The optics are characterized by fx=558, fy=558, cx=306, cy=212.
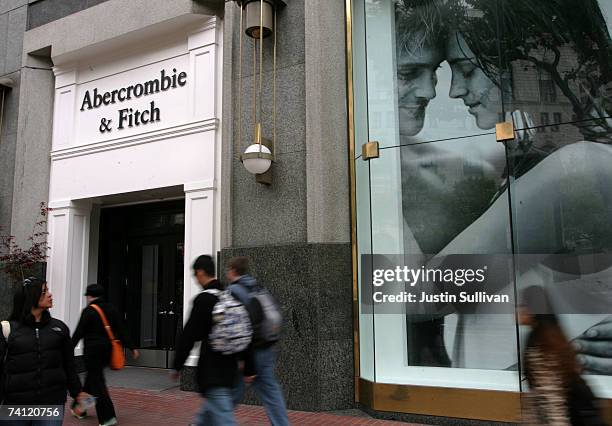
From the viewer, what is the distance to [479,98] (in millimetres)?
7023

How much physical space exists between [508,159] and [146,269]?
26.1 feet

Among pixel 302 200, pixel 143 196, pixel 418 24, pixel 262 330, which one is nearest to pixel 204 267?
pixel 262 330

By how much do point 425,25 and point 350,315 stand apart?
4.03 m

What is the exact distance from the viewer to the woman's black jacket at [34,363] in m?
3.68

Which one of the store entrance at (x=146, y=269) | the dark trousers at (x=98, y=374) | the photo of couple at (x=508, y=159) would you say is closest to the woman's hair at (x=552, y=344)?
the photo of couple at (x=508, y=159)

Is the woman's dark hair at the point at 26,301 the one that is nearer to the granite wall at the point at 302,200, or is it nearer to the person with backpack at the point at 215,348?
the person with backpack at the point at 215,348

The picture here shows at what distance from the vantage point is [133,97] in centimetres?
1016

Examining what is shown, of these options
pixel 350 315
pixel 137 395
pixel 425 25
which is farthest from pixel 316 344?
pixel 425 25

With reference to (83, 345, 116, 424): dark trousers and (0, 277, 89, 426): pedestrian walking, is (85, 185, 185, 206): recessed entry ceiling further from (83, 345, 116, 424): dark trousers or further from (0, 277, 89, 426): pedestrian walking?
(0, 277, 89, 426): pedestrian walking

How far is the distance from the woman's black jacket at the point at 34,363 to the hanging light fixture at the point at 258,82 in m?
4.11

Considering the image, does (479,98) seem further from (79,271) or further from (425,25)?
(79,271)

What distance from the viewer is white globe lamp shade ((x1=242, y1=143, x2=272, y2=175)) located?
298 inches

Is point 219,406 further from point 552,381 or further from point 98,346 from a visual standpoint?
point 98,346

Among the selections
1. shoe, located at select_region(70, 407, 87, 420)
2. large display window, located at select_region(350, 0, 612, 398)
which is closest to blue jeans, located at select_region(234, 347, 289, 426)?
large display window, located at select_region(350, 0, 612, 398)
